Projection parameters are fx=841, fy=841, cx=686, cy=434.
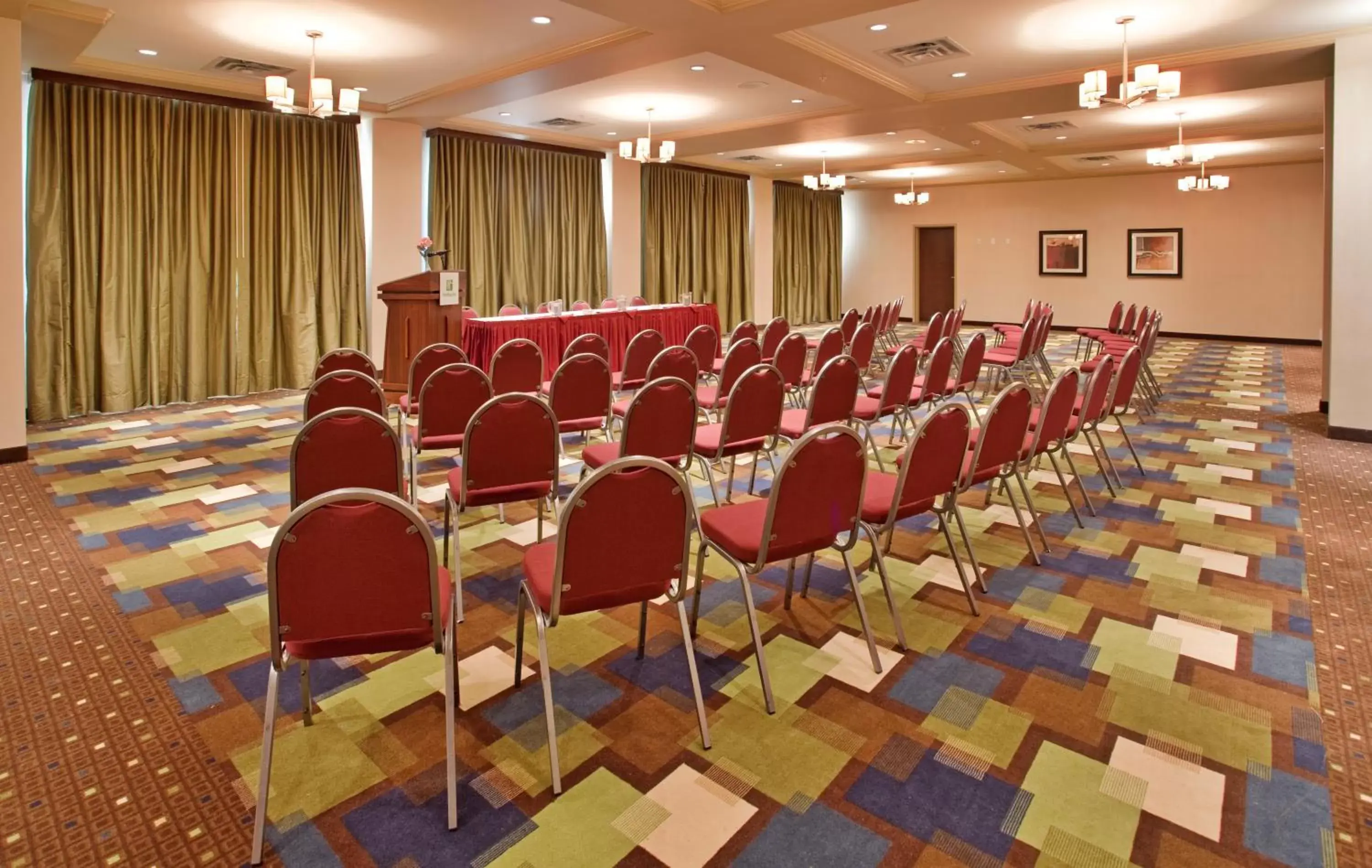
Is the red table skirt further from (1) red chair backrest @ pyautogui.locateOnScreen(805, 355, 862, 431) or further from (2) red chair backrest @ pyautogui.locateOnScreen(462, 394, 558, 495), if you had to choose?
(2) red chair backrest @ pyautogui.locateOnScreen(462, 394, 558, 495)

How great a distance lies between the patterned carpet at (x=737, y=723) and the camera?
208 cm

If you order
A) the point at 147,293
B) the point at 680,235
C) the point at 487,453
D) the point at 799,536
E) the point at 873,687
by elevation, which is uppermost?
the point at 680,235

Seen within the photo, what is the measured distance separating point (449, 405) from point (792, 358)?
112 inches

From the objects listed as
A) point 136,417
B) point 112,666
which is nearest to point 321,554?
point 112,666

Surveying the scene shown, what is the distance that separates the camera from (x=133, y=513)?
15.6 feet

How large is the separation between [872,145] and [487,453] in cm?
1090

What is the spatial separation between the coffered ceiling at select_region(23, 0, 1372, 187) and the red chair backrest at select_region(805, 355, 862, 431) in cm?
255

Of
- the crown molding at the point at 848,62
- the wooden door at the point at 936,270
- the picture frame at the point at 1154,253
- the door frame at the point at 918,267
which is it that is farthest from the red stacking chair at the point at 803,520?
the wooden door at the point at 936,270

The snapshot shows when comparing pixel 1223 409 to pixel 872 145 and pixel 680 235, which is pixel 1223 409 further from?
pixel 680 235

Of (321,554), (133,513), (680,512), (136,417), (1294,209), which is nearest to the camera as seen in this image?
(321,554)

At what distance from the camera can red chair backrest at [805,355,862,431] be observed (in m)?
4.71

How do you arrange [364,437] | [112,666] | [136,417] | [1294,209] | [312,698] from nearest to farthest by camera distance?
[312,698] < [112,666] < [364,437] < [136,417] < [1294,209]

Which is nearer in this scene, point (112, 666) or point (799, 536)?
point (799, 536)

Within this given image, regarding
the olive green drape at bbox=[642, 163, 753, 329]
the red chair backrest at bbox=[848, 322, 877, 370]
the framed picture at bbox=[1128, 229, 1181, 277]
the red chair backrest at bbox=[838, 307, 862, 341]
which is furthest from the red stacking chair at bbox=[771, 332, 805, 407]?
the framed picture at bbox=[1128, 229, 1181, 277]
